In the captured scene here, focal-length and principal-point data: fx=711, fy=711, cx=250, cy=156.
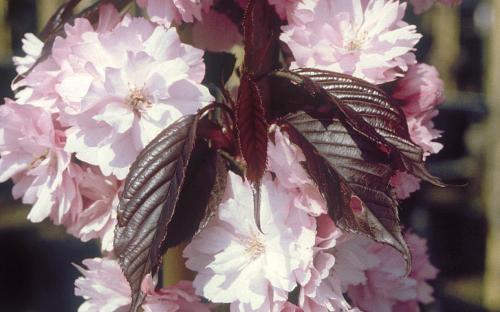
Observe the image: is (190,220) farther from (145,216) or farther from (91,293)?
(91,293)

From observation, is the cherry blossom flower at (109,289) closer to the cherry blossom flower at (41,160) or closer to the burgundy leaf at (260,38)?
the cherry blossom flower at (41,160)

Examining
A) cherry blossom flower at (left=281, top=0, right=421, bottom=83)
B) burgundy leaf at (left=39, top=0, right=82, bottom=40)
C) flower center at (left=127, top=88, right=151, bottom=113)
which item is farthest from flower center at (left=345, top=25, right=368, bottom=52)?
burgundy leaf at (left=39, top=0, right=82, bottom=40)

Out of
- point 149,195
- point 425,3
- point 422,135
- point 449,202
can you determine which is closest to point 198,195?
point 149,195

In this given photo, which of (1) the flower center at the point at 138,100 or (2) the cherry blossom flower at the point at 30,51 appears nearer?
(1) the flower center at the point at 138,100

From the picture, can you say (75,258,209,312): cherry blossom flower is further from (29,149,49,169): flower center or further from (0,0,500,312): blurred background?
(0,0,500,312): blurred background

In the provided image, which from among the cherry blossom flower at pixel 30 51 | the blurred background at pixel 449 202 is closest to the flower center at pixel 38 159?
the cherry blossom flower at pixel 30 51

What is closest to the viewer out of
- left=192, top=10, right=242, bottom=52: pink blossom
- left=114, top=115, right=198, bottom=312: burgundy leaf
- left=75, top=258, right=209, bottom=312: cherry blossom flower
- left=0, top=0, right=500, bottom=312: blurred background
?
left=114, top=115, right=198, bottom=312: burgundy leaf
